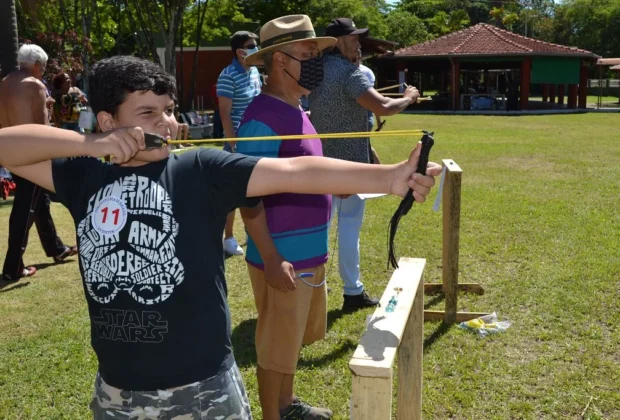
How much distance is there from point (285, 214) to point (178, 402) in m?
1.30

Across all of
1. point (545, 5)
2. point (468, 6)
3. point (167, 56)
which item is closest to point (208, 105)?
point (167, 56)

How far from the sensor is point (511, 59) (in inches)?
1203

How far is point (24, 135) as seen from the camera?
6.57ft

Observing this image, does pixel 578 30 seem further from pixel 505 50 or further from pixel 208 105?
pixel 208 105

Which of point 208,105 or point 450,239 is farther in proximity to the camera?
point 208,105

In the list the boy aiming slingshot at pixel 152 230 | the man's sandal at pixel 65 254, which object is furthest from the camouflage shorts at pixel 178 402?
the man's sandal at pixel 65 254

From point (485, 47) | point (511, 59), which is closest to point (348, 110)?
point (485, 47)

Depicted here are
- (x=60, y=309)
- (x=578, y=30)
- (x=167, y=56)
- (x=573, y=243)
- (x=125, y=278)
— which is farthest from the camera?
(x=578, y=30)

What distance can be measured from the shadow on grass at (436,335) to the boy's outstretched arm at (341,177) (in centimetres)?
272

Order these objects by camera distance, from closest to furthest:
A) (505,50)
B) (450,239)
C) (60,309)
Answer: (450,239), (60,309), (505,50)

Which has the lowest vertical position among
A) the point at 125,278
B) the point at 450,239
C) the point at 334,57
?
the point at 450,239

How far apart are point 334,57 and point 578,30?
222ft

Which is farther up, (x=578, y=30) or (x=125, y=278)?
(x=578, y=30)

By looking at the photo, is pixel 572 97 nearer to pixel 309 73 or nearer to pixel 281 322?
pixel 309 73
